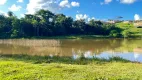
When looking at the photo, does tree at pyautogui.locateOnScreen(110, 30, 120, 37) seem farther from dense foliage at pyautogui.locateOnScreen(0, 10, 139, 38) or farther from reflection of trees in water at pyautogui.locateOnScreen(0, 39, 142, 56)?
reflection of trees in water at pyautogui.locateOnScreen(0, 39, 142, 56)

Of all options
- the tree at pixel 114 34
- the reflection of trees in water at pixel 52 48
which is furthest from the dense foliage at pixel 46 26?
the reflection of trees in water at pixel 52 48

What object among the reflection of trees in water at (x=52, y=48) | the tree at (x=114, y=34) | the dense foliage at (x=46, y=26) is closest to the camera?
the reflection of trees in water at (x=52, y=48)

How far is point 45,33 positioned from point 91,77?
56902 mm

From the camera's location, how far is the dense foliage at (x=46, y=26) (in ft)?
198

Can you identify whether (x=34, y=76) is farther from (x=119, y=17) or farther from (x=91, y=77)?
(x=119, y=17)

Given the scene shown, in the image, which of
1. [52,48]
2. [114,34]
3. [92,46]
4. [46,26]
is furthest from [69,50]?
[114,34]

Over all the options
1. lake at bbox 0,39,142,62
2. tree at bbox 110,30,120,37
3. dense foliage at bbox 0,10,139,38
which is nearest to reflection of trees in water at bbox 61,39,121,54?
lake at bbox 0,39,142,62

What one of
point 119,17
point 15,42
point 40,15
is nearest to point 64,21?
point 40,15

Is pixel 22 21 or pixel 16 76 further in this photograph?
pixel 22 21

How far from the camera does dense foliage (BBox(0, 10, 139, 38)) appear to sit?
2377 inches

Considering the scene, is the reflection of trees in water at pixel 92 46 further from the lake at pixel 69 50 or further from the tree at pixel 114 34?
the tree at pixel 114 34

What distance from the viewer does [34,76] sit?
789 cm

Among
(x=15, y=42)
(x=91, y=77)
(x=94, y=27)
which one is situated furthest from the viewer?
(x=94, y=27)

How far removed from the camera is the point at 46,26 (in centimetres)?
6544
